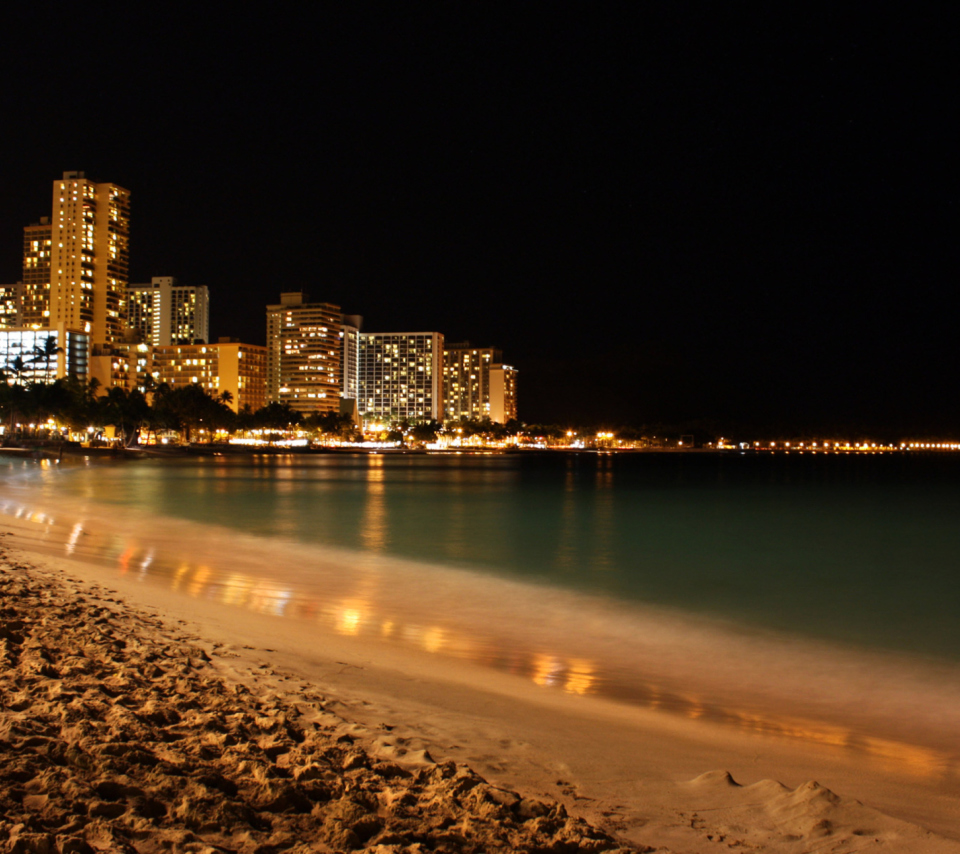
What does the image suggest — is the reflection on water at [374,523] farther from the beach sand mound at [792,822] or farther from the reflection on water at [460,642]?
the beach sand mound at [792,822]

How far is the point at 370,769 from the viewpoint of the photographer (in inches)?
182

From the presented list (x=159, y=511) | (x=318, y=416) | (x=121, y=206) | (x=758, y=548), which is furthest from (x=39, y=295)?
(x=758, y=548)

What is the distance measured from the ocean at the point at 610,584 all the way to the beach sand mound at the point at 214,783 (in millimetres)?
3837

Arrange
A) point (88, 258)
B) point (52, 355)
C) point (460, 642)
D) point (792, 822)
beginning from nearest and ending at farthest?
point (792, 822), point (460, 642), point (52, 355), point (88, 258)

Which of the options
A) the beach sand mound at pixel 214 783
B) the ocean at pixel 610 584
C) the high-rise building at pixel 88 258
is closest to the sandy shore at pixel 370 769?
the beach sand mound at pixel 214 783

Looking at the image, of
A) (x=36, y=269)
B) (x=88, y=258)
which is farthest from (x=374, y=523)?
(x=36, y=269)

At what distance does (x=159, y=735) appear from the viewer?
4898 mm

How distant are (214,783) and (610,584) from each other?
44.7 feet

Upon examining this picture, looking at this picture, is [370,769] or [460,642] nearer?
[370,769]

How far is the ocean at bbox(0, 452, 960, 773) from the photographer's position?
362 inches

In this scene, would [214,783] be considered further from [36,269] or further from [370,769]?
[36,269]

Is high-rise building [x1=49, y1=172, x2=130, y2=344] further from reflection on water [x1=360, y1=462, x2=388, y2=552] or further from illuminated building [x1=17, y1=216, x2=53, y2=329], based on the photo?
reflection on water [x1=360, y1=462, x2=388, y2=552]

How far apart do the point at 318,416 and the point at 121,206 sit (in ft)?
253

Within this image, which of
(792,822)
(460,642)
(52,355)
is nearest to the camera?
(792,822)
